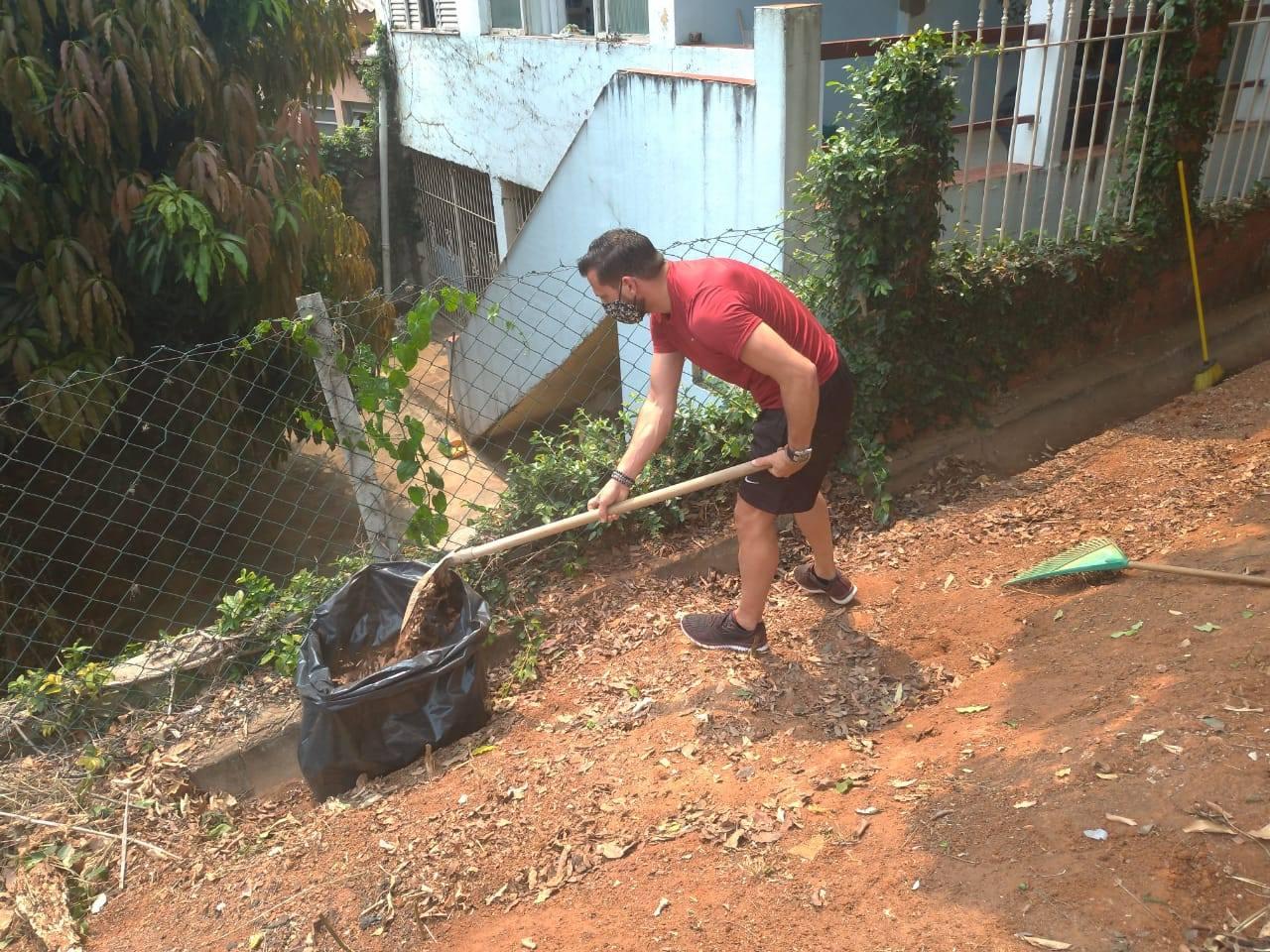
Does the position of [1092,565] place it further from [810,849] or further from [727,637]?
[810,849]

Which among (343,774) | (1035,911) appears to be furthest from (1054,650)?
(343,774)

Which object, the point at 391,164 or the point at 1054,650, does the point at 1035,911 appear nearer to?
the point at 1054,650

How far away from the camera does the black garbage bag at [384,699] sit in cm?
299

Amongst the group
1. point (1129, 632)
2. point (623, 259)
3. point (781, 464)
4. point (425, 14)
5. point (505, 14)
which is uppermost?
point (425, 14)

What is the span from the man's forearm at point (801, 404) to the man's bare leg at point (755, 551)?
0.41m

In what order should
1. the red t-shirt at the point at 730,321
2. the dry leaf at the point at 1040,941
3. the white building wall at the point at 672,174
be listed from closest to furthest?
the dry leaf at the point at 1040,941 → the red t-shirt at the point at 730,321 → the white building wall at the point at 672,174

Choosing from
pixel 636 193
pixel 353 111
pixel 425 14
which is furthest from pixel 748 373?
pixel 353 111

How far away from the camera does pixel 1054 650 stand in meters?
3.08

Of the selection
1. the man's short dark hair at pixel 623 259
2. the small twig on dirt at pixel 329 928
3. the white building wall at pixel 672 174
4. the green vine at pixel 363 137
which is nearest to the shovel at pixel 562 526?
the man's short dark hair at pixel 623 259

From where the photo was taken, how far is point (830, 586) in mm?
3680

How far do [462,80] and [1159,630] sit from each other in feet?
31.9

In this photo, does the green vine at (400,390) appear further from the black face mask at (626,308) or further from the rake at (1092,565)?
the rake at (1092,565)

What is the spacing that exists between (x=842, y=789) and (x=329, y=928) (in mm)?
1460

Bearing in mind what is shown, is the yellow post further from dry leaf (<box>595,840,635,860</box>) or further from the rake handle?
dry leaf (<box>595,840,635,860</box>)
